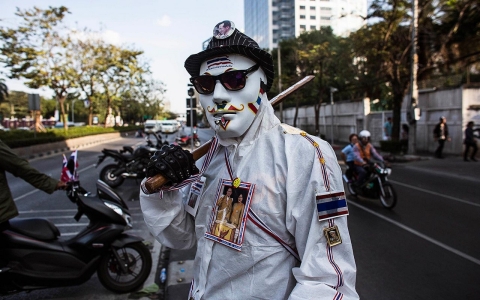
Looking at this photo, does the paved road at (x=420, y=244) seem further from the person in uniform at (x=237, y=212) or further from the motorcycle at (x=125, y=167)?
the motorcycle at (x=125, y=167)

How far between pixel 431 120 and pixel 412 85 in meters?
3.13

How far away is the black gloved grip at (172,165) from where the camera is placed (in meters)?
1.49

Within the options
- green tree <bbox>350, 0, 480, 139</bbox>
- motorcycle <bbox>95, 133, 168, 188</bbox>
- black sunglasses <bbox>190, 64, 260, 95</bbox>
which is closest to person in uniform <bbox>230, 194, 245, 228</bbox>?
black sunglasses <bbox>190, 64, 260, 95</bbox>

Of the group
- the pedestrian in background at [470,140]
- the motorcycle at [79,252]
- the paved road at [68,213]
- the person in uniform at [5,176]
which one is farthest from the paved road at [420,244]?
the pedestrian in background at [470,140]

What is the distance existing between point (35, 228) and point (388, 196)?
5.97 m

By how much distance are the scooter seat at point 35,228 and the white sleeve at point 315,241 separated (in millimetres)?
3030

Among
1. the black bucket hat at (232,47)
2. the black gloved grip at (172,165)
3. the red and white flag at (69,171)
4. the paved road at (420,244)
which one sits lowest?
the paved road at (420,244)

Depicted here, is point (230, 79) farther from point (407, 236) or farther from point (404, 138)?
point (404, 138)

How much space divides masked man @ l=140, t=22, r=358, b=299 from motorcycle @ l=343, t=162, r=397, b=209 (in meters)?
6.31

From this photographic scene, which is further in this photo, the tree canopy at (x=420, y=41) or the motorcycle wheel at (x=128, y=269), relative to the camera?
the tree canopy at (x=420, y=41)

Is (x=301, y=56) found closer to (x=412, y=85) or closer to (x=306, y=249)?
(x=412, y=85)

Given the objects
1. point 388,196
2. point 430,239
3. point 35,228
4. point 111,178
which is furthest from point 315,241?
point 111,178

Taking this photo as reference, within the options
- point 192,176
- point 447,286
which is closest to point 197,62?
point 192,176

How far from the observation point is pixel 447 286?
385 centimetres
